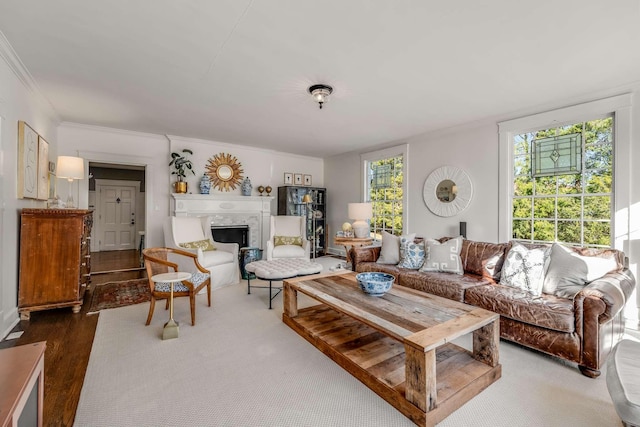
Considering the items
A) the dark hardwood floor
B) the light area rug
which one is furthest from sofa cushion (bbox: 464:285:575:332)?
the dark hardwood floor

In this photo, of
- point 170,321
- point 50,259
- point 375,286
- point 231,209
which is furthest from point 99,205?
point 375,286

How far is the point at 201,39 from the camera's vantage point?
2135 mm

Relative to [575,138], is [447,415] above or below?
below

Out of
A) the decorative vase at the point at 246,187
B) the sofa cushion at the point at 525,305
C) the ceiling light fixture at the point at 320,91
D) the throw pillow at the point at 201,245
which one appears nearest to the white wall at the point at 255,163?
the decorative vase at the point at 246,187

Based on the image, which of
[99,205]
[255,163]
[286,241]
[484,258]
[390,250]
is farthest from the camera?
[99,205]

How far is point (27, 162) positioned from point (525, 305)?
187 inches

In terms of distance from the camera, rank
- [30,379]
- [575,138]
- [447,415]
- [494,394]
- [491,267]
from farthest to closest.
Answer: [575,138] → [491,267] → [494,394] → [447,415] → [30,379]

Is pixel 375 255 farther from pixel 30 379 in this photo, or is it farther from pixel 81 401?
pixel 30 379

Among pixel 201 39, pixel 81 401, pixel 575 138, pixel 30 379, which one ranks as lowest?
pixel 81 401

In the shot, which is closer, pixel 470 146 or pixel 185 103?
pixel 185 103

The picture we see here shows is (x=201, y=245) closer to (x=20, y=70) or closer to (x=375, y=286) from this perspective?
(x=20, y=70)

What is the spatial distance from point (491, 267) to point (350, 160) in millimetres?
3911

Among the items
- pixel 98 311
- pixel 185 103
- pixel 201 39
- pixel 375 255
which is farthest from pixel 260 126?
pixel 98 311

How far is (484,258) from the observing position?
3.12 m
